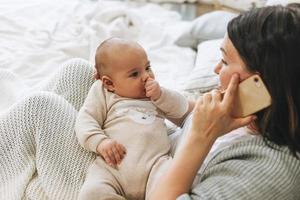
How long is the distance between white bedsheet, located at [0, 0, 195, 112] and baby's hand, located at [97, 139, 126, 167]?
2.28 feet

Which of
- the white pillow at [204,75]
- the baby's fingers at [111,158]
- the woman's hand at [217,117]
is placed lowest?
the white pillow at [204,75]

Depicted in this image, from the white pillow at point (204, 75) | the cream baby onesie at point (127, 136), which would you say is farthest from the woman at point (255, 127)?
the white pillow at point (204, 75)

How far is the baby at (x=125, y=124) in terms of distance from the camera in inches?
44.0

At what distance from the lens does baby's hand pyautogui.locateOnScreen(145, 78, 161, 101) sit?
122 centimetres

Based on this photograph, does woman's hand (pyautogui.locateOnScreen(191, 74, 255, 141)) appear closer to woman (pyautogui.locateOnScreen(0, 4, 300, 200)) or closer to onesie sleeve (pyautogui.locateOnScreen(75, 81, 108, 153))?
woman (pyautogui.locateOnScreen(0, 4, 300, 200))

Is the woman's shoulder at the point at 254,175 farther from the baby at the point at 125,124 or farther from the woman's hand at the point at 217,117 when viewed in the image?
the baby at the point at 125,124

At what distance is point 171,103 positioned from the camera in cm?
126

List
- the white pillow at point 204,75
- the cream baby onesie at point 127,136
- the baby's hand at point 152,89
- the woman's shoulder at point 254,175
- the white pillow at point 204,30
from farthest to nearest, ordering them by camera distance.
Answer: the white pillow at point 204,30 → the white pillow at point 204,75 → the baby's hand at point 152,89 → the cream baby onesie at point 127,136 → the woman's shoulder at point 254,175

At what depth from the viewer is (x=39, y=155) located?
3.99 feet

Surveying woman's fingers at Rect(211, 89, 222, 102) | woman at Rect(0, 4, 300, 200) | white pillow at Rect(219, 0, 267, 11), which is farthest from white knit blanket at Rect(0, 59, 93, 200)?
white pillow at Rect(219, 0, 267, 11)

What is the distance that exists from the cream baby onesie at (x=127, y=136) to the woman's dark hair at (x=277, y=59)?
1.00ft

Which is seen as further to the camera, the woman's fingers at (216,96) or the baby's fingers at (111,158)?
the baby's fingers at (111,158)

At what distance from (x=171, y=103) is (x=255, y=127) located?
0.29 metres

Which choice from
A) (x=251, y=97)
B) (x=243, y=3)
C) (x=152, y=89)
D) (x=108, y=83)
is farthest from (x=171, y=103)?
(x=243, y=3)
